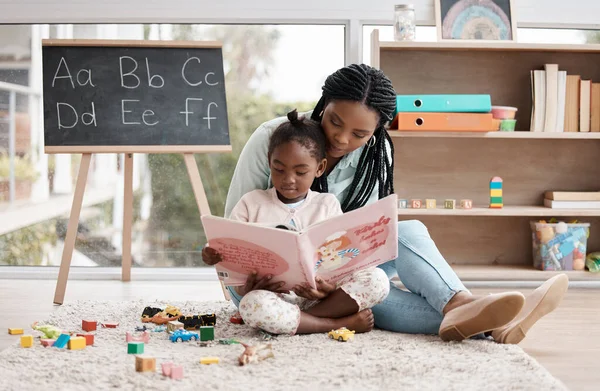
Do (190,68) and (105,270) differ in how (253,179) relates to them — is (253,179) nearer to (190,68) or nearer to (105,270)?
(190,68)

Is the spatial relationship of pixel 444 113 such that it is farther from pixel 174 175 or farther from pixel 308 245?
pixel 308 245

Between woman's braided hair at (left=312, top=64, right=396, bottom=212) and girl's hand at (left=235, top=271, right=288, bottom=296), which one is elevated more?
woman's braided hair at (left=312, top=64, right=396, bottom=212)

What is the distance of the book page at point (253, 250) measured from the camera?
5.60ft

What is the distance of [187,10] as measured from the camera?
10.3 feet

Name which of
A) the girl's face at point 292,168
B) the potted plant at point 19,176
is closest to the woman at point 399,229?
the girl's face at point 292,168

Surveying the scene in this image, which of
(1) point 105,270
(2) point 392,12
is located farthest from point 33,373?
(2) point 392,12

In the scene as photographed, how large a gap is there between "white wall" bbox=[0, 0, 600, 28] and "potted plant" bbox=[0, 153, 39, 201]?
58 centimetres

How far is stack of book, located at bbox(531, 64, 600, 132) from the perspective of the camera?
3.07 meters

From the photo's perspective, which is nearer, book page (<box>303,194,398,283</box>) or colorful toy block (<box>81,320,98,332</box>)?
book page (<box>303,194,398,283</box>)

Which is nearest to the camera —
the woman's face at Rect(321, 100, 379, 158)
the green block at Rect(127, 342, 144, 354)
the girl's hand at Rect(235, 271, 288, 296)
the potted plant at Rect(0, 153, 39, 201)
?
the green block at Rect(127, 342, 144, 354)

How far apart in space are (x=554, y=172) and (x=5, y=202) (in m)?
2.31

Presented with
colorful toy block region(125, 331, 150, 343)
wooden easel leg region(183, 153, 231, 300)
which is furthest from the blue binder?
colorful toy block region(125, 331, 150, 343)

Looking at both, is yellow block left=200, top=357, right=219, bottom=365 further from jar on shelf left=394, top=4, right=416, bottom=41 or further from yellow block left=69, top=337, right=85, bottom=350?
jar on shelf left=394, top=4, right=416, bottom=41

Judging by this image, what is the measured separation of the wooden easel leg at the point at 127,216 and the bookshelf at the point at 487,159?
42.6 inches
